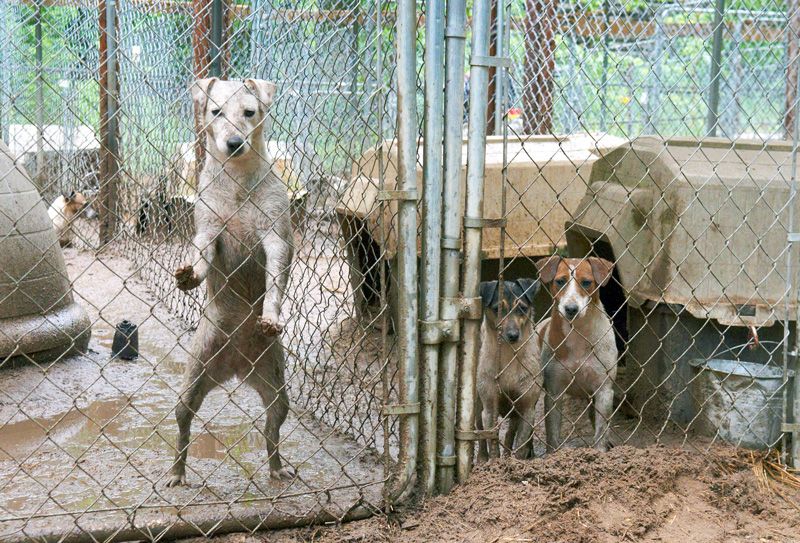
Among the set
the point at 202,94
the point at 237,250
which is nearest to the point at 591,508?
the point at 237,250

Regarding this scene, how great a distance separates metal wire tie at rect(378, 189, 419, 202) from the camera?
309cm

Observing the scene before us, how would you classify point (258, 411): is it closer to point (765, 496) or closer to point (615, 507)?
point (615, 507)

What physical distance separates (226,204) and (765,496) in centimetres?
268

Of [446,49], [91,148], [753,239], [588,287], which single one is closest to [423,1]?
[446,49]

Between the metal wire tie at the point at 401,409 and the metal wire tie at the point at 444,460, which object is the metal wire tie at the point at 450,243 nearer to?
the metal wire tie at the point at 401,409

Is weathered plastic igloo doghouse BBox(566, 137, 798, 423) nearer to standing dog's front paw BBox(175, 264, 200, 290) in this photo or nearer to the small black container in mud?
standing dog's front paw BBox(175, 264, 200, 290)

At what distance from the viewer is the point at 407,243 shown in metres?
3.17

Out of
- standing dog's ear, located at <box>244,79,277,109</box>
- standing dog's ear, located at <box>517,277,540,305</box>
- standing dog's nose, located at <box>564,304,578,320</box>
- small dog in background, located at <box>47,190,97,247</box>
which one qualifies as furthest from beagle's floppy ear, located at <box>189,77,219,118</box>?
small dog in background, located at <box>47,190,97,247</box>

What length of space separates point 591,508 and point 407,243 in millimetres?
1235

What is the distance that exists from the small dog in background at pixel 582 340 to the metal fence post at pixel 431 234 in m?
1.19

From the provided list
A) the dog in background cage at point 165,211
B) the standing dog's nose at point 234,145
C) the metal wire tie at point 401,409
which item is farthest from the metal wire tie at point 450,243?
the dog in background cage at point 165,211

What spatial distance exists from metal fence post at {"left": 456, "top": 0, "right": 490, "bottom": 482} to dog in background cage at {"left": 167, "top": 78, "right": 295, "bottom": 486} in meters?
0.97

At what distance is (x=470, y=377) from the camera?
328cm

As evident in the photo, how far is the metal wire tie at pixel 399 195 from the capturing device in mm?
3088
